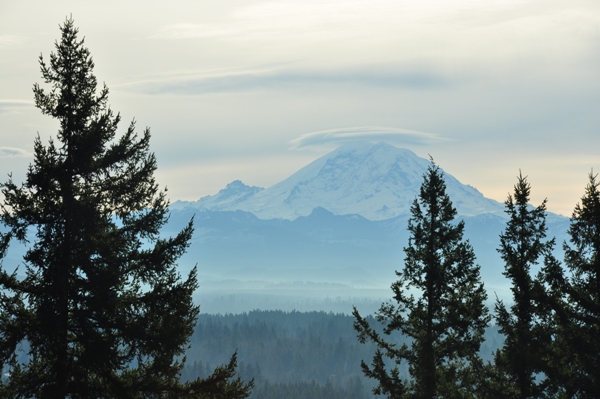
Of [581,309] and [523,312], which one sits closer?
[581,309]

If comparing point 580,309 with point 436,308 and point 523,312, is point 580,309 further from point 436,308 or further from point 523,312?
point 436,308

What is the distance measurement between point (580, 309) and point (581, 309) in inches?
1.0

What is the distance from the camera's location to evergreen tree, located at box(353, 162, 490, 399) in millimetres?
22047

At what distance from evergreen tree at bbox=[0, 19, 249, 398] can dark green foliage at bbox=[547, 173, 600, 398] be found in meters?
8.18

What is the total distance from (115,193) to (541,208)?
11878 mm

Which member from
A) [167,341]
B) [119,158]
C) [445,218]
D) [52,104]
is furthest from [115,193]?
[445,218]

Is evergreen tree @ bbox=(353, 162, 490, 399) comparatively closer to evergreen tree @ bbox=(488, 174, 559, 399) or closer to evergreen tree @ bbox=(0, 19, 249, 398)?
evergreen tree @ bbox=(488, 174, 559, 399)

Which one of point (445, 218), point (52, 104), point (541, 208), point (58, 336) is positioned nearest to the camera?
point (58, 336)

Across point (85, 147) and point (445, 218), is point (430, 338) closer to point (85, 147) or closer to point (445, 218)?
point (445, 218)

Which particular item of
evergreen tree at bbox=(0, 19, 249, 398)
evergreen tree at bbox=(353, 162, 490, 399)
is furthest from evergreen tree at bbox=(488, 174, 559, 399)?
evergreen tree at bbox=(0, 19, 249, 398)

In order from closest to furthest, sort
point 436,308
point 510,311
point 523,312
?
point 523,312, point 510,311, point 436,308

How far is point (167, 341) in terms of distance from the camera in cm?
1547

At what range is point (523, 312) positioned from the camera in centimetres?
2066

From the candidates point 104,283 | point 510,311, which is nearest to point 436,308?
point 510,311
